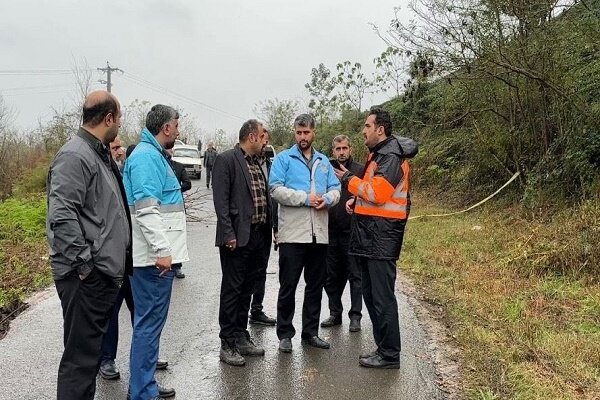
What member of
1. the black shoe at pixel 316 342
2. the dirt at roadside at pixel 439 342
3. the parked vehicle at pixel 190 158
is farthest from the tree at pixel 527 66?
the parked vehicle at pixel 190 158

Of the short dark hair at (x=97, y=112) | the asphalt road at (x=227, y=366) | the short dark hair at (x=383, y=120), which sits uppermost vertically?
the short dark hair at (x=383, y=120)

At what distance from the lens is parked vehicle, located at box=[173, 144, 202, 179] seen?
94.8ft

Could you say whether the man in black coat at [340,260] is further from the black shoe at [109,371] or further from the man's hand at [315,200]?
the black shoe at [109,371]

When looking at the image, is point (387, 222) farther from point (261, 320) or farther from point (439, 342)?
point (261, 320)

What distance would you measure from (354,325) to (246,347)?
134 cm

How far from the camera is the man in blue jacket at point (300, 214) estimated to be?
510 centimetres

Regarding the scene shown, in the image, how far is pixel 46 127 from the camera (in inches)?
1066

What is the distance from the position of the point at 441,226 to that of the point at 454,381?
7954 millimetres

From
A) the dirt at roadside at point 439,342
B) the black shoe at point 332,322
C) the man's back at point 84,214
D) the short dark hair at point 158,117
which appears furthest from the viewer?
the black shoe at point 332,322

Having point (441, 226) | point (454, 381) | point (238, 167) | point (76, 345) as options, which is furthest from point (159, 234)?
point (441, 226)

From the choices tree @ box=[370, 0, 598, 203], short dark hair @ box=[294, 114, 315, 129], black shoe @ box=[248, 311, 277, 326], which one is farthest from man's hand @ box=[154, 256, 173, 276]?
tree @ box=[370, 0, 598, 203]

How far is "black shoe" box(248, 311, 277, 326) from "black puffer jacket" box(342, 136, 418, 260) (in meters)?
1.72

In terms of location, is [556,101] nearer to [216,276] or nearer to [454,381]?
[216,276]

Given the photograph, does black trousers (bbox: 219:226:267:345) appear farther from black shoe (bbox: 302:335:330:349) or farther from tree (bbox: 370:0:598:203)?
tree (bbox: 370:0:598:203)
